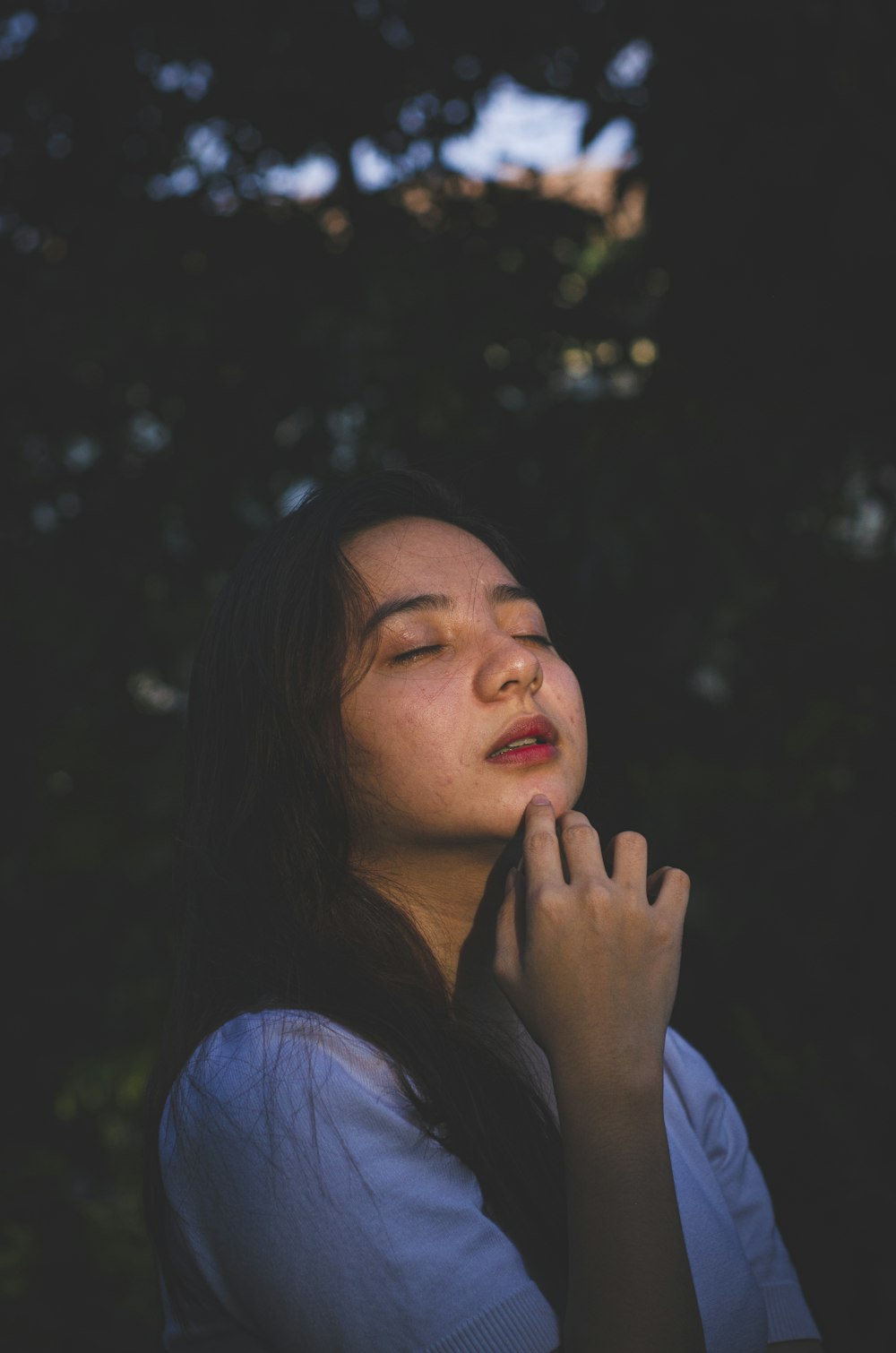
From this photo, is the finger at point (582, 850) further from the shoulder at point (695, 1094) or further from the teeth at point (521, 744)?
the shoulder at point (695, 1094)

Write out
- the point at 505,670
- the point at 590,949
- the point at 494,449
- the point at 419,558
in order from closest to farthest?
the point at 590,949 < the point at 505,670 < the point at 419,558 < the point at 494,449

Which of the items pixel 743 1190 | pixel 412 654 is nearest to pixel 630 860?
pixel 412 654

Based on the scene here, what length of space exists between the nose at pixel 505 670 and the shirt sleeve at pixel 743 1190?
74cm

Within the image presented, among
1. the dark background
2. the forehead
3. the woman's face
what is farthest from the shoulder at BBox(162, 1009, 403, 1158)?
the dark background

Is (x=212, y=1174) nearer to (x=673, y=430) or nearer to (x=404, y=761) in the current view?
(x=404, y=761)

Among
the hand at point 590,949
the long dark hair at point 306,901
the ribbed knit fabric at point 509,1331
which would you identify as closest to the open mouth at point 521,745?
the hand at point 590,949

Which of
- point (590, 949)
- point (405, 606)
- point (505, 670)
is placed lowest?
point (590, 949)

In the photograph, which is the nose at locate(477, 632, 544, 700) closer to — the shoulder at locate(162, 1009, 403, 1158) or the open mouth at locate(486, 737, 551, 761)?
the open mouth at locate(486, 737, 551, 761)

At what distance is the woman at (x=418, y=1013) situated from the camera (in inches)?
49.7

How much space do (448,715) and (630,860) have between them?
0.34 metres

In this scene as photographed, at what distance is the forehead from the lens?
175cm

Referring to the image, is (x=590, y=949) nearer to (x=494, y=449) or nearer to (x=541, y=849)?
(x=541, y=849)

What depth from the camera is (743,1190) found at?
73.4 inches

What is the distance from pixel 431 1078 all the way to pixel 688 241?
261 cm
